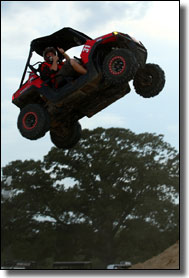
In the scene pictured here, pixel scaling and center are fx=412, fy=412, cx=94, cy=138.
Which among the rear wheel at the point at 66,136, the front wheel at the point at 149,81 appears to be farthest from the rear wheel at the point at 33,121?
the front wheel at the point at 149,81

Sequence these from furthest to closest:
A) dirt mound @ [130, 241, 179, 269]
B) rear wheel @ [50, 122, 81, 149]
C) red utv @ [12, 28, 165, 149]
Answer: dirt mound @ [130, 241, 179, 269], rear wheel @ [50, 122, 81, 149], red utv @ [12, 28, 165, 149]

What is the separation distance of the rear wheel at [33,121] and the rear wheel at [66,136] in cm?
118

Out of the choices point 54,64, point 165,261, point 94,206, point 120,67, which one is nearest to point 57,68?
point 54,64

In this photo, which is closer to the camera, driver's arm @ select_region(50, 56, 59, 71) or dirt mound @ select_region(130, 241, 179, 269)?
driver's arm @ select_region(50, 56, 59, 71)

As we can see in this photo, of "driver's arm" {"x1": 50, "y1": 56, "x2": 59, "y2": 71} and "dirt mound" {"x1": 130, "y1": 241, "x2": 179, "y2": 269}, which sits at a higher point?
"driver's arm" {"x1": 50, "y1": 56, "x2": 59, "y2": 71}

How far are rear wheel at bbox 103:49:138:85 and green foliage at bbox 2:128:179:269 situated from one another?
31.8 m

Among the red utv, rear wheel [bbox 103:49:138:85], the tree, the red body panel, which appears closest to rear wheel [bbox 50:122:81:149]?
the red utv

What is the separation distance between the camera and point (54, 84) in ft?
30.9

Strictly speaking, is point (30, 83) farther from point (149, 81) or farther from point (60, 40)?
point (149, 81)

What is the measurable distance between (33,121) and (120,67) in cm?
237

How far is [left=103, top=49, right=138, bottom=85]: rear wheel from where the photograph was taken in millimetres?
8219

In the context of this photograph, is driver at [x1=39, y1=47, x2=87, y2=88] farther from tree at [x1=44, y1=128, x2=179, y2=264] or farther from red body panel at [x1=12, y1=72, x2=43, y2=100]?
tree at [x1=44, y1=128, x2=179, y2=264]

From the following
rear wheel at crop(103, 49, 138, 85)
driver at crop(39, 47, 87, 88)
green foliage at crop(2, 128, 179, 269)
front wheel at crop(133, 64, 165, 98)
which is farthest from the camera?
green foliage at crop(2, 128, 179, 269)

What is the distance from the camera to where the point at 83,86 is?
28.5 ft
